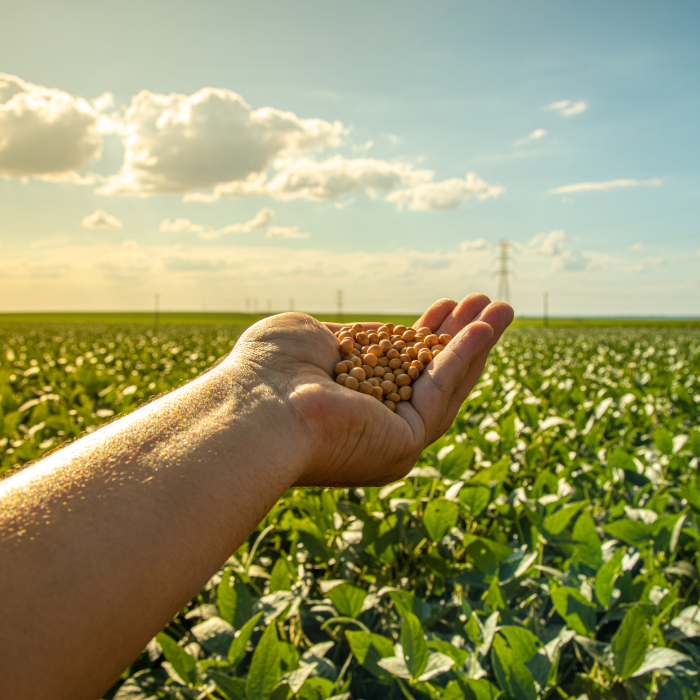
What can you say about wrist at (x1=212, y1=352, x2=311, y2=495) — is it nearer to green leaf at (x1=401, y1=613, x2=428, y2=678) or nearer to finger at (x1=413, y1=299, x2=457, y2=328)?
green leaf at (x1=401, y1=613, x2=428, y2=678)

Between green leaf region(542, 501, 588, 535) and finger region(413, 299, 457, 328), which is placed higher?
finger region(413, 299, 457, 328)

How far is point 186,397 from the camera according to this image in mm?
1450

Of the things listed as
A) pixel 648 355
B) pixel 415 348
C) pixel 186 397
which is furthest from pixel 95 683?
pixel 648 355

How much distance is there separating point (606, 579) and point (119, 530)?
163 centimetres

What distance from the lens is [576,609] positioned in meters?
1.78

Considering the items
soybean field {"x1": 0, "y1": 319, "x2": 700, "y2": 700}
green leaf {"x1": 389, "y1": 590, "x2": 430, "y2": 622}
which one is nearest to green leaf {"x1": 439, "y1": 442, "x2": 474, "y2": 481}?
soybean field {"x1": 0, "y1": 319, "x2": 700, "y2": 700}

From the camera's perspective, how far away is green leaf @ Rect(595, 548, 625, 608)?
1799mm

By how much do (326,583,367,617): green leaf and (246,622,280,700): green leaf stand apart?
41cm

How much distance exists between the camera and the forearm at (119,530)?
0.90 metres

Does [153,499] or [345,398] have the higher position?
[345,398]

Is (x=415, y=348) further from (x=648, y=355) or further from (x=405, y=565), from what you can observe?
(x=648, y=355)

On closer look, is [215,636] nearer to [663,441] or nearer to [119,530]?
[119,530]

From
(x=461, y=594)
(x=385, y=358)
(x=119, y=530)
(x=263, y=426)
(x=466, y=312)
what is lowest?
(x=461, y=594)

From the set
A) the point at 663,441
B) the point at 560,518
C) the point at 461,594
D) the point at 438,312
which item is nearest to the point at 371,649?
the point at 461,594
